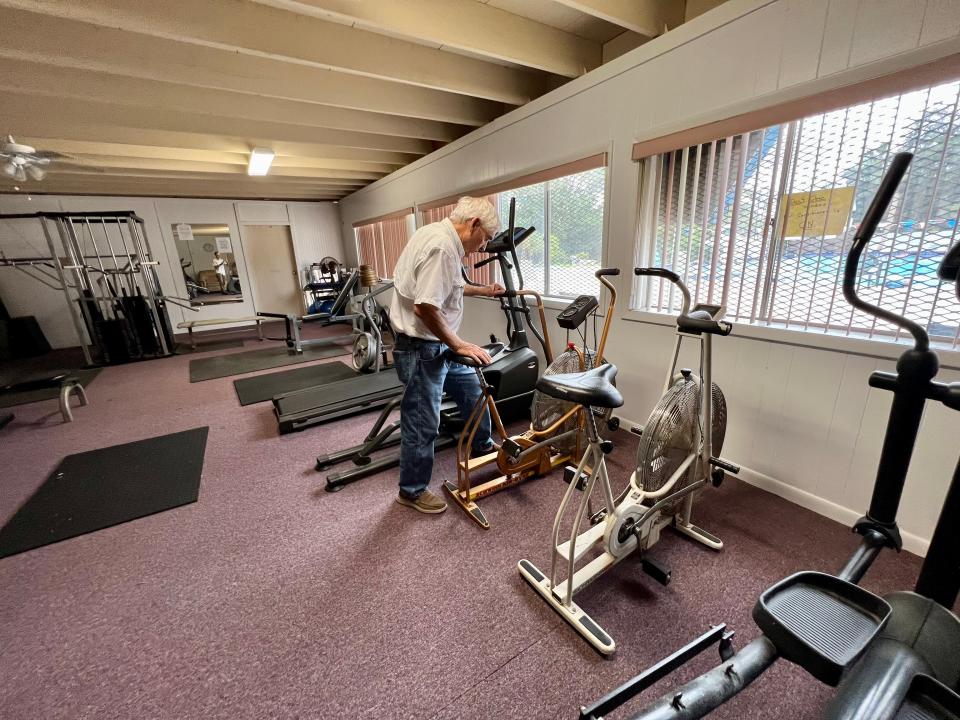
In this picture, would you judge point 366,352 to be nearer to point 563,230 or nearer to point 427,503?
point 563,230

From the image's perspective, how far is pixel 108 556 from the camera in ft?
6.26

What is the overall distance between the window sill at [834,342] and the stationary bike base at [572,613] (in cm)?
171

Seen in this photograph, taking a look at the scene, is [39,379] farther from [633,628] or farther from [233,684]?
[633,628]

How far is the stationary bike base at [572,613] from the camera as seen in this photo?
1.34 metres

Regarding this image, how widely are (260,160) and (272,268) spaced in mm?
4153

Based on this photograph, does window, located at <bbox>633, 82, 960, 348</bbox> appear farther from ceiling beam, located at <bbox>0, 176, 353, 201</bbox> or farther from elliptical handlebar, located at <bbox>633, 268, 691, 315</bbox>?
ceiling beam, located at <bbox>0, 176, 353, 201</bbox>

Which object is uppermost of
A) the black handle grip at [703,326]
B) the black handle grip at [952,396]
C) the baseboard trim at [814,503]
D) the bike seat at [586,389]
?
the black handle grip at [703,326]

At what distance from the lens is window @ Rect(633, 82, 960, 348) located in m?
1.54

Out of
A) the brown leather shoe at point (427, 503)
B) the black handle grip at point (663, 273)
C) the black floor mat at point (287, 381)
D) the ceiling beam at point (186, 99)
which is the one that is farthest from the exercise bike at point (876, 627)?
the ceiling beam at point (186, 99)

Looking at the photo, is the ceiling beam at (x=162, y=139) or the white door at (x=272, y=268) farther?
the white door at (x=272, y=268)

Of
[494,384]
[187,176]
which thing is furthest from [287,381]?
[187,176]

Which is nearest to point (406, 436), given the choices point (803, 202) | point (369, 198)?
point (803, 202)

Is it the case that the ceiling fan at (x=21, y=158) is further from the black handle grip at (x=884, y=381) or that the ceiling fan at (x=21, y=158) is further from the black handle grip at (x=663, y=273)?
the black handle grip at (x=884, y=381)

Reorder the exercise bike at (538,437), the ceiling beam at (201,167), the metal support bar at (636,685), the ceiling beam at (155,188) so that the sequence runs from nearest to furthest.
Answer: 1. the metal support bar at (636,685)
2. the exercise bike at (538,437)
3. the ceiling beam at (201,167)
4. the ceiling beam at (155,188)
